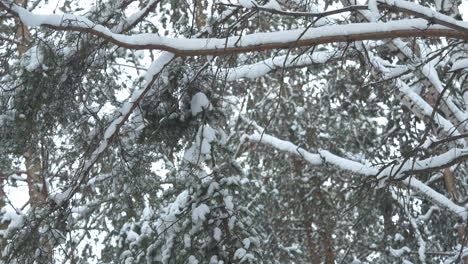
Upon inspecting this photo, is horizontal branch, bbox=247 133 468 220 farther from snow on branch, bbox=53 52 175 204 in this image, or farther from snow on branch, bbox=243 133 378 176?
snow on branch, bbox=53 52 175 204

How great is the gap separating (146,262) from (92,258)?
3.14m

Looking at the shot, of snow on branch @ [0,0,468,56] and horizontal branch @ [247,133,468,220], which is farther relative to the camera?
horizontal branch @ [247,133,468,220]

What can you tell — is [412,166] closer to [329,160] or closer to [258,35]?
[258,35]

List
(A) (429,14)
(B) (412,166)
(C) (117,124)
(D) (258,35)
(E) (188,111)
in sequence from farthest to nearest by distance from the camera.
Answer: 1. (E) (188,111)
2. (C) (117,124)
3. (B) (412,166)
4. (D) (258,35)
5. (A) (429,14)

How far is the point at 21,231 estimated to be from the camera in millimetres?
4336

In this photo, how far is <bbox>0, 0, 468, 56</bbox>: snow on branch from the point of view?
3.16 meters

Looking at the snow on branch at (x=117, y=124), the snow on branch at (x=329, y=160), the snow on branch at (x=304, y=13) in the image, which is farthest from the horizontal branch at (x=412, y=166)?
the snow on branch at (x=304, y=13)

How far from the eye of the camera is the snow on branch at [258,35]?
10.4ft

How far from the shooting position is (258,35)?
3.24 metres

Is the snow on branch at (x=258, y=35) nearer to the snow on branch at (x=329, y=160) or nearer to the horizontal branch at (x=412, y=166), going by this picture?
the horizontal branch at (x=412, y=166)

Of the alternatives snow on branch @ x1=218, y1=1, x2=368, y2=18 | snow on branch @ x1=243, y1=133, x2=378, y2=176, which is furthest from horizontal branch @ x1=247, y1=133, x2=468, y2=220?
snow on branch @ x1=218, y1=1, x2=368, y2=18

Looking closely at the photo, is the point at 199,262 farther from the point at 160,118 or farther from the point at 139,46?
the point at 139,46

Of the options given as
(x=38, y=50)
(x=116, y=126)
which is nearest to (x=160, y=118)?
Result: (x=116, y=126)

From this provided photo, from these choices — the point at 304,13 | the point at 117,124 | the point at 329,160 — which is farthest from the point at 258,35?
the point at 329,160
